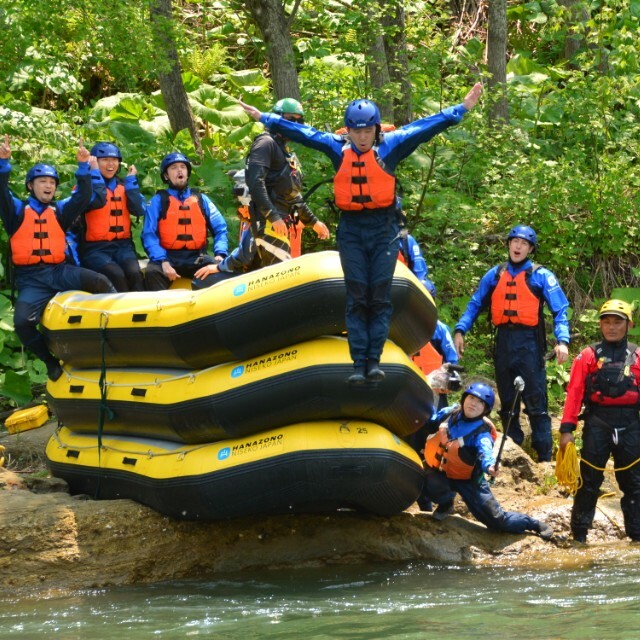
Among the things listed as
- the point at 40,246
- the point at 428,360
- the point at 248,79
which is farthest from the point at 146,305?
the point at 248,79

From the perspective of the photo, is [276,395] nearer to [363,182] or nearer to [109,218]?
[363,182]

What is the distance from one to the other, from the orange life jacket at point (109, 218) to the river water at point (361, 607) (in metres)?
2.73

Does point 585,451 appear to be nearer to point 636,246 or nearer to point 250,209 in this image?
point 250,209

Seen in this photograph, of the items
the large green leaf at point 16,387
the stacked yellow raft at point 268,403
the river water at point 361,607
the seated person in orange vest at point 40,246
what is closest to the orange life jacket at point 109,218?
the seated person in orange vest at point 40,246

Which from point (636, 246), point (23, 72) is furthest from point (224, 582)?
point (23, 72)

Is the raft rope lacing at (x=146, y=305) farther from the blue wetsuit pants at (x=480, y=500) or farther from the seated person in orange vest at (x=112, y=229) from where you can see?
the blue wetsuit pants at (x=480, y=500)

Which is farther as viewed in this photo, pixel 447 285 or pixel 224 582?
pixel 447 285

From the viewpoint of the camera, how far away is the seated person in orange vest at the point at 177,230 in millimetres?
8133

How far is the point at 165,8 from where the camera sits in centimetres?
1197

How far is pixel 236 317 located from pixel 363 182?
129 centimetres

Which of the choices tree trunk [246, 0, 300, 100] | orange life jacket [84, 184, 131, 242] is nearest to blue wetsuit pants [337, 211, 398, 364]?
orange life jacket [84, 184, 131, 242]

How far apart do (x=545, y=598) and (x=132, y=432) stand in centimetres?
299

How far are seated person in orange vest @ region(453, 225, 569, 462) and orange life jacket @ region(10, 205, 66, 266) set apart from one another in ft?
9.82

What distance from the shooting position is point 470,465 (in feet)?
23.1
